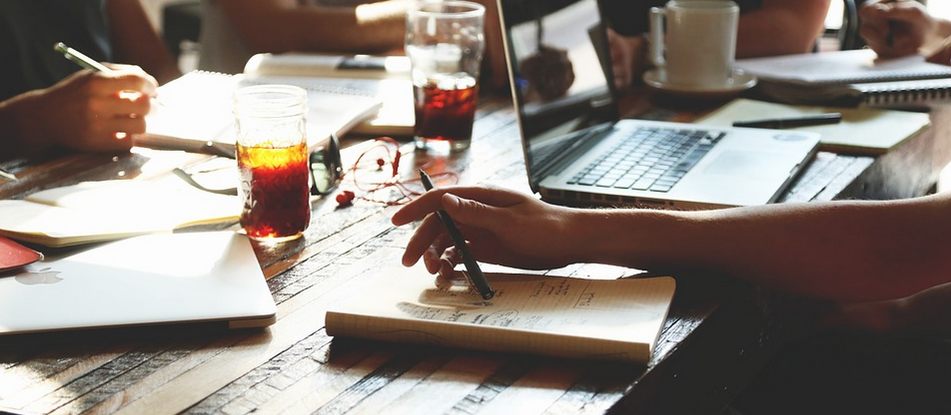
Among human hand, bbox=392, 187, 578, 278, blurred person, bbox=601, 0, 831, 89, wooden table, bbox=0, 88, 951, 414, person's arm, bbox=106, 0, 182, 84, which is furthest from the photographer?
person's arm, bbox=106, 0, 182, 84

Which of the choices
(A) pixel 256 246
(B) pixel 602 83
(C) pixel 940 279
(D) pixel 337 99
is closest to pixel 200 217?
→ (A) pixel 256 246

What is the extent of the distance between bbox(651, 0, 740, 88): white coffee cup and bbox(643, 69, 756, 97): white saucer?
0.04 ft

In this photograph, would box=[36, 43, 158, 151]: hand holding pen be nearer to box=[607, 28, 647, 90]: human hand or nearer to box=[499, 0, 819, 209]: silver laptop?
box=[499, 0, 819, 209]: silver laptop

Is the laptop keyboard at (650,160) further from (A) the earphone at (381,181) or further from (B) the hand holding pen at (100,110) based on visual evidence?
(B) the hand holding pen at (100,110)

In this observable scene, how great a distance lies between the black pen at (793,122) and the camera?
1537mm

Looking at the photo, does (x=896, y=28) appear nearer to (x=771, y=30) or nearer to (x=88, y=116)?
(x=771, y=30)

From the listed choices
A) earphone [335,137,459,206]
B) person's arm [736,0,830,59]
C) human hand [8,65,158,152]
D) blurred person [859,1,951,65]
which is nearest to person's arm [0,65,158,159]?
human hand [8,65,158,152]

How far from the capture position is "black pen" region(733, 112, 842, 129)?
1.54 metres

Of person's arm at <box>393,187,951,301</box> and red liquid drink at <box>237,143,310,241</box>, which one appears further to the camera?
red liquid drink at <box>237,143,310,241</box>

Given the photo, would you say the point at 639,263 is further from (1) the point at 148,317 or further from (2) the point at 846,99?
(2) the point at 846,99

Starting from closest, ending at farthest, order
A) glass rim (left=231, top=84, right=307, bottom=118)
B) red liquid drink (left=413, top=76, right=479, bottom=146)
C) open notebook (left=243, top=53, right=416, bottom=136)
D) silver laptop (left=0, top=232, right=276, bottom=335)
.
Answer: silver laptop (left=0, top=232, right=276, bottom=335), glass rim (left=231, top=84, right=307, bottom=118), red liquid drink (left=413, top=76, right=479, bottom=146), open notebook (left=243, top=53, right=416, bottom=136)

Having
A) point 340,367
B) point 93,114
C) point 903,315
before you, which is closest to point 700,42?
point 903,315

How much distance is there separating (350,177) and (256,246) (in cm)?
29

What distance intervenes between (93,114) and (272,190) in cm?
50
